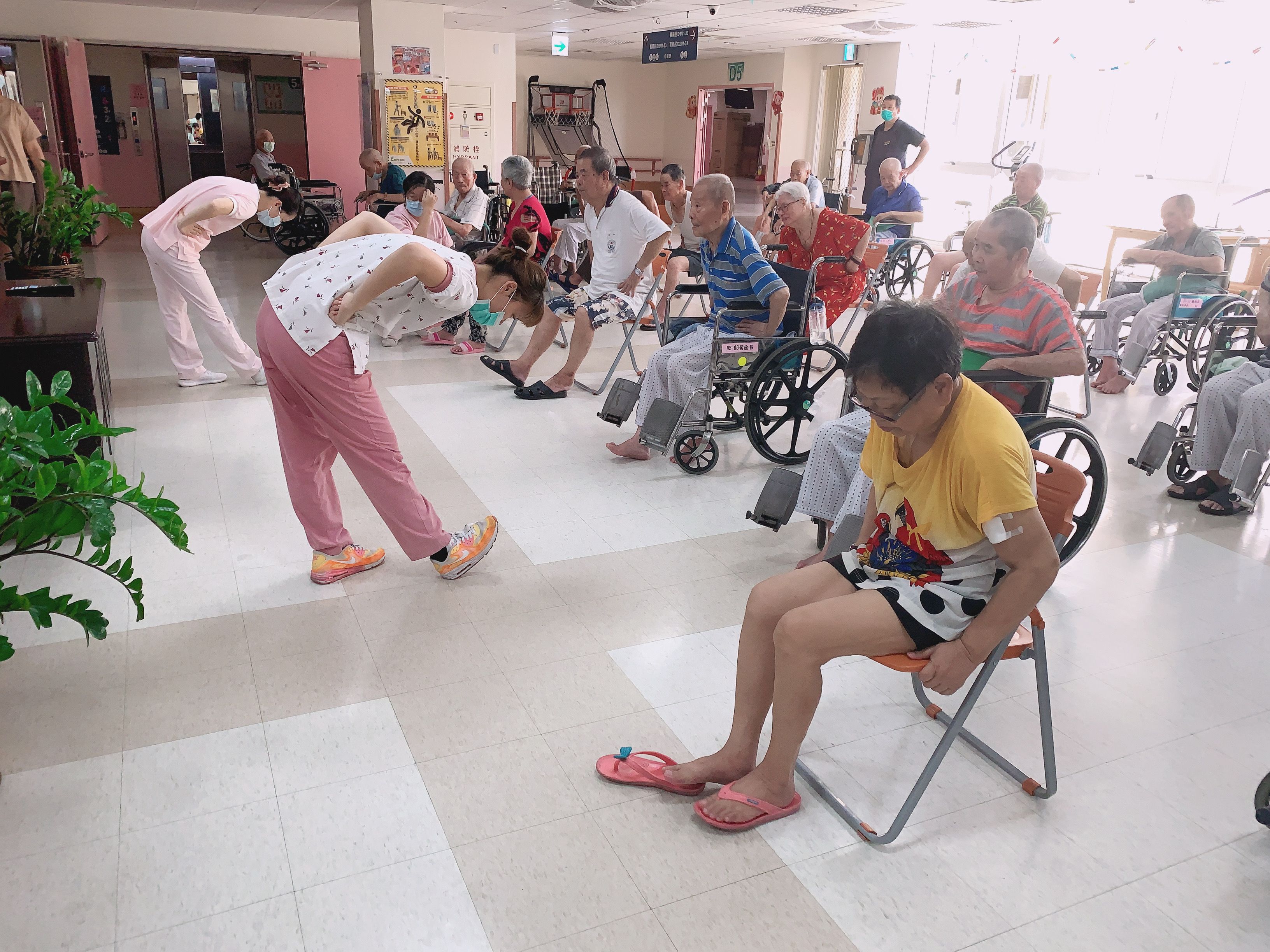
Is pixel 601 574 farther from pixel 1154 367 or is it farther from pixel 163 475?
pixel 1154 367

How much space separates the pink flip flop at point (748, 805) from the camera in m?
1.89

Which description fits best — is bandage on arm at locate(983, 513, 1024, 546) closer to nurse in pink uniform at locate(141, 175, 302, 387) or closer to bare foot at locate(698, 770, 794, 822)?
bare foot at locate(698, 770, 794, 822)

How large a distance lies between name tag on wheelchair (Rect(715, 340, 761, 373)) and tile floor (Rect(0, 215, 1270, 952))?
2.19 ft

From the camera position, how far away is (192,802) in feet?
6.34

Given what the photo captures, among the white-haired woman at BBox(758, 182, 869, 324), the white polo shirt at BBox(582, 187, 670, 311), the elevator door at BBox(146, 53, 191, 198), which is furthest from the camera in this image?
the elevator door at BBox(146, 53, 191, 198)

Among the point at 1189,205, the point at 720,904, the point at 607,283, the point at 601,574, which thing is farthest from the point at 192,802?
the point at 1189,205

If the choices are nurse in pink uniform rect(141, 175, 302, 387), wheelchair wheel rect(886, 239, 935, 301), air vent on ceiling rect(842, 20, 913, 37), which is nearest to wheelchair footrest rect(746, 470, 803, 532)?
nurse in pink uniform rect(141, 175, 302, 387)

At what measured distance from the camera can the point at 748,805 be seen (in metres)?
1.90

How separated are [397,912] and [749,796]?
730 millimetres

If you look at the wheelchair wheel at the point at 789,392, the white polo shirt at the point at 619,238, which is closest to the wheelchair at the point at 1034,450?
the wheelchair wheel at the point at 789,392

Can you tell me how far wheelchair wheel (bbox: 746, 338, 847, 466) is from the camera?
3.82 meters

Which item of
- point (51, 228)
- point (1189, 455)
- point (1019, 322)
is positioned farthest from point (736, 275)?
point (51, 228)

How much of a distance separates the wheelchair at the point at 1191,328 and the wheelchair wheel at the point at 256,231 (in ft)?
31.4

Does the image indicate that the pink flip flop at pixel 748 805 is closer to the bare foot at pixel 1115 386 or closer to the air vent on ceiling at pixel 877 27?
the bare foot at pixel 1115 386
